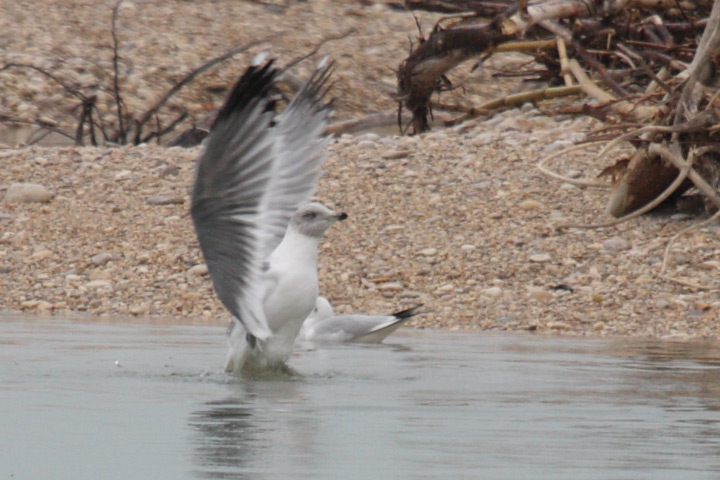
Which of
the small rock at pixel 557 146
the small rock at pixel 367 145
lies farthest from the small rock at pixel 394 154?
the small rock at pixel 557 146

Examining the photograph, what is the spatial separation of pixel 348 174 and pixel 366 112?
704 centimetres

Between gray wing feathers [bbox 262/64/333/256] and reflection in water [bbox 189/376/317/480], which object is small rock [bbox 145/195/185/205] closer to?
gray wing feathers [bbox 262/64/333/256]

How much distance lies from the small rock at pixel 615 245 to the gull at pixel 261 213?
11.2ft

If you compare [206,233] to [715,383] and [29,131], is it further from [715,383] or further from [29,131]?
[29,131]

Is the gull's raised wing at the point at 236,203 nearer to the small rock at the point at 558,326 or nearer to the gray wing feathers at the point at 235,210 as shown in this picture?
the gray wing feathers at the point at 235,210

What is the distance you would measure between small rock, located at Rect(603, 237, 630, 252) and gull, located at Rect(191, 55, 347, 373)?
11.2 feet

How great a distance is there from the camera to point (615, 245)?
9.77 metres

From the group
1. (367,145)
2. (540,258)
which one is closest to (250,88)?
(540,258)

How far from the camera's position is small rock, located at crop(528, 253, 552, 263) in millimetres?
9703

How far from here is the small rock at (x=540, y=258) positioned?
31.8 ft

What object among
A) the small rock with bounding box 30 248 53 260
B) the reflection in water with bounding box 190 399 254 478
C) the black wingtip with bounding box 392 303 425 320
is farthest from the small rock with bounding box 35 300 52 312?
the reflection in water with bounding box 190 399 254 478

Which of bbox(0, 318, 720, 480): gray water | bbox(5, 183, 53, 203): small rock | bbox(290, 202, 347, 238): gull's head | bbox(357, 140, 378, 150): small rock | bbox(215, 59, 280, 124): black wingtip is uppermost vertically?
bbox(215, 59, 280, 124): black wingtip

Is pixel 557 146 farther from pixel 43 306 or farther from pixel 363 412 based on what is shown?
pixel 363 412

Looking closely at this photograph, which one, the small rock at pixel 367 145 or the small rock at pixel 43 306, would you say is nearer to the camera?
the small rock at pixel 43 306
